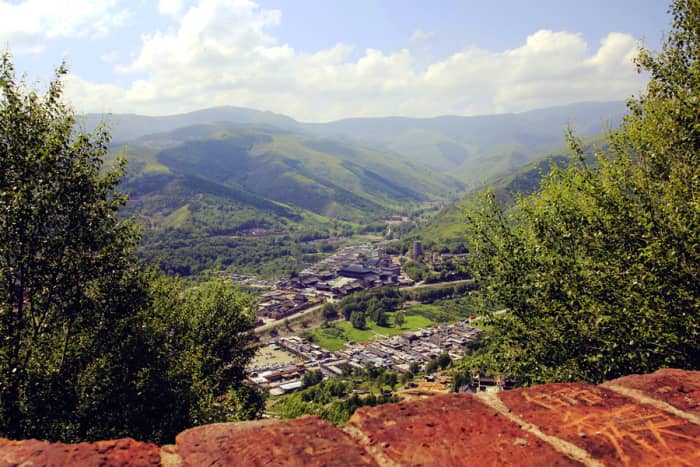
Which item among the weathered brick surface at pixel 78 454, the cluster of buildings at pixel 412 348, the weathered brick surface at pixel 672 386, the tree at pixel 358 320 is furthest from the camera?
the tree at pixel 358 320

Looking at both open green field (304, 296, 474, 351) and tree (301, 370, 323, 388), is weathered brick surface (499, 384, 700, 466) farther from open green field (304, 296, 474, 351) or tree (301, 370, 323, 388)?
open green field (304, 296, 474, 351)

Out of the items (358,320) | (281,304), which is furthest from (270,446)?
(281,304)

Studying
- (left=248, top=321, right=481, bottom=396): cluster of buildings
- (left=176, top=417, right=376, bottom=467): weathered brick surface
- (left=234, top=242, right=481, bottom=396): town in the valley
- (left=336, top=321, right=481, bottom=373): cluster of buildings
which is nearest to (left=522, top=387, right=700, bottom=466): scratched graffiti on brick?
(left=176, top=417, right=376, bottom=467): weathered brick surface

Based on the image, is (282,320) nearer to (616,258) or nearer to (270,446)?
(616,258)

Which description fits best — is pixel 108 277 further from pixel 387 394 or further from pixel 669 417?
pixel 387 394

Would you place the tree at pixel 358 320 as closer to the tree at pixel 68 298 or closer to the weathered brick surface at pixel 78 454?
the tree at pixel 68 298

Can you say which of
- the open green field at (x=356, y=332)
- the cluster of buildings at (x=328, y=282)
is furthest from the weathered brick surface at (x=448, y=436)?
the cluster of buildings at (x=328, y=282)
